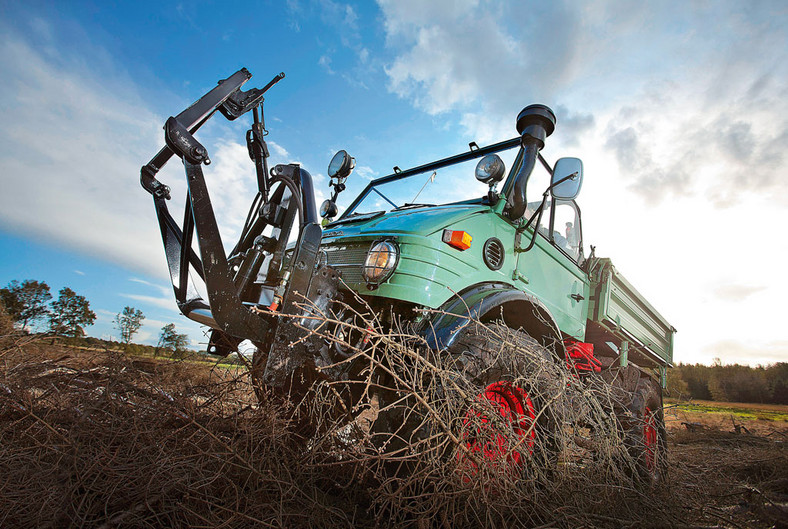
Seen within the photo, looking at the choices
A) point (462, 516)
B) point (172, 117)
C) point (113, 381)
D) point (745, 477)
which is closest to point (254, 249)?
point (172, 117)

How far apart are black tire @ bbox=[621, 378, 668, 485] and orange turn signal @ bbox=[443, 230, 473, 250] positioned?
6.40 ft

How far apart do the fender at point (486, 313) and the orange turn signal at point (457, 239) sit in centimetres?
32

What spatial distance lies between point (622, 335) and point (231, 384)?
4449 millimetres

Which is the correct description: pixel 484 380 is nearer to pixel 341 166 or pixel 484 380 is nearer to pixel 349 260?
pixel 349 260

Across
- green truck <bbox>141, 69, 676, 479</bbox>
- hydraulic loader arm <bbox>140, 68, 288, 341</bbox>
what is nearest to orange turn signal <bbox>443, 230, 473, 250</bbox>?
green truck <bbox>141, 69, 676, 479</bbox>

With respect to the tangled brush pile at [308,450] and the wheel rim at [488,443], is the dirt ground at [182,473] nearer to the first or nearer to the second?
the tangled brush pile at [308,450]

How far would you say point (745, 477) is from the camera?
4164 mm

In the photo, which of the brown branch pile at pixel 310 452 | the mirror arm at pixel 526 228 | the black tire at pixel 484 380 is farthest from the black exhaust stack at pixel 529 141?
the brown branch pile at pixel 310 452

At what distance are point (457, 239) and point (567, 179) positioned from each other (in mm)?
1146

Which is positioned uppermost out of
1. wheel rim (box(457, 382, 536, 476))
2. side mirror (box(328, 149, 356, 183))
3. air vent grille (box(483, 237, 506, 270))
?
side mirror (box(328, 149, 356, 183))

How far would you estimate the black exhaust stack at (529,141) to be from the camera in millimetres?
3139

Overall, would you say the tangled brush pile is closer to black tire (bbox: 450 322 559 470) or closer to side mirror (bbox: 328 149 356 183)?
black tire (bbox: 450 322 559 470)

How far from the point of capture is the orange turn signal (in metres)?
2.53

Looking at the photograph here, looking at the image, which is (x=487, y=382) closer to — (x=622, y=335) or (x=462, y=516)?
(x=462, y=516)
